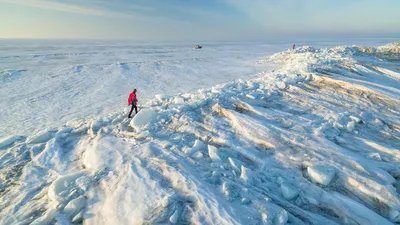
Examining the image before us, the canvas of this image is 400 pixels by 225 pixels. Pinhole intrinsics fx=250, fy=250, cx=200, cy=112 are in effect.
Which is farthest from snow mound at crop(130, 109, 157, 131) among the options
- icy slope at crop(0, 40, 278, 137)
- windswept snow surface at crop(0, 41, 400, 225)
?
icy slope at crop(0, 40, 278, 137)

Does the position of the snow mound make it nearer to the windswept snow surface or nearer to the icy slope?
the windswept snow surface

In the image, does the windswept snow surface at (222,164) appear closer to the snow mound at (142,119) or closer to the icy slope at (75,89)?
the snow mound at (142,119)

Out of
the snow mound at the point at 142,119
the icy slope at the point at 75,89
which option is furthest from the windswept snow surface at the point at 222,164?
the icy slope at the point at 75,89

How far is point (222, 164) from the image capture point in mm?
6367

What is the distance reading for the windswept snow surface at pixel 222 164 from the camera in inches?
198

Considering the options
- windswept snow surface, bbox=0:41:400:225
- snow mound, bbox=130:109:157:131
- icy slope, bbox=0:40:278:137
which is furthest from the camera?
icy slope, bbox=0:40:278:137

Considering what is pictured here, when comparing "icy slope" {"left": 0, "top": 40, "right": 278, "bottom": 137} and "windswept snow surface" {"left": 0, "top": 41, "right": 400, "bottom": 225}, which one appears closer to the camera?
"windswept snow surface" {"left": 0, "top": 41, "right": 400, "bottom": 225}

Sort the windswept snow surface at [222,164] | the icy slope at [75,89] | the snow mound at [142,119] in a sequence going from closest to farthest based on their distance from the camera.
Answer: the windswept snow surface at [222,164]
the snow mound at [142,119]
the icy slope at [75,89]

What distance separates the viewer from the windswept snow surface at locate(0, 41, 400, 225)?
5020 mm

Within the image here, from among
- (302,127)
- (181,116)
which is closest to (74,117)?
(181,116)

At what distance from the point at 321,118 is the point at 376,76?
6988 mm

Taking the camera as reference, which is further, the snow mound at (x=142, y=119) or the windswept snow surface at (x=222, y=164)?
the snow mound at (x=142, y=119)

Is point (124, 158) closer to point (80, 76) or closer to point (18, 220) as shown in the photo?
point (18, 220)

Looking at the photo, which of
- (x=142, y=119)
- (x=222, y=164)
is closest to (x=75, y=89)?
(x=142, y=119)
